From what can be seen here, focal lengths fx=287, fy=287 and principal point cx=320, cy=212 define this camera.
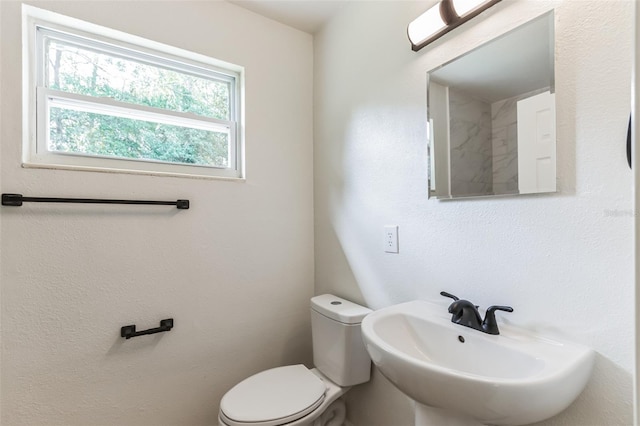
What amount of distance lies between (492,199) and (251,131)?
1267 millimetres

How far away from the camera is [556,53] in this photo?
792mm

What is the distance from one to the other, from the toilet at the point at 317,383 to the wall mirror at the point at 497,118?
0.75 meters

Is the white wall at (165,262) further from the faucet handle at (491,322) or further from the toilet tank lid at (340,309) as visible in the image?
the faucet handle at (491,322)

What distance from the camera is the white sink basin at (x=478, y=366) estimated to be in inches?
23.9

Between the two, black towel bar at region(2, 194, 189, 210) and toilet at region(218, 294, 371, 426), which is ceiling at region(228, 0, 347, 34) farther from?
toilet at region(218, 294, 371, 426)

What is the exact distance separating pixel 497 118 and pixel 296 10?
4.33 feet

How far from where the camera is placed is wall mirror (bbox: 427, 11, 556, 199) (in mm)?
819

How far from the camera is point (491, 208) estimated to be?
941 millimetres

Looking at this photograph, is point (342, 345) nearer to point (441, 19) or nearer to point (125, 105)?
point (441, 19)

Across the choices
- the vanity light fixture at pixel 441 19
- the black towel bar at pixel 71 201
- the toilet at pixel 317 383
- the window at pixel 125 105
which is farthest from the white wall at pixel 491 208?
the black towel bar at pixel 71 201

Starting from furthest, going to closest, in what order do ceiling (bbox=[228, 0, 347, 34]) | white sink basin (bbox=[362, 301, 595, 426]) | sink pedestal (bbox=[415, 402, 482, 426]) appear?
ceiling (bbox=[228, 0, 347, 34]) < sink pedestal (bbox=[415, 402, 482, 426]) < white sink basin (bbox=[362, 301, 595, 426])

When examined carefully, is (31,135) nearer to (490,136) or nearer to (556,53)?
(490,136)

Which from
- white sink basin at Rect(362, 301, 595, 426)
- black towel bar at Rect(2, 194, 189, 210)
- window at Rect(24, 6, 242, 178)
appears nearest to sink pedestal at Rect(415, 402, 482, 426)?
white sink basin at Rect(362, 301, 595, 426)

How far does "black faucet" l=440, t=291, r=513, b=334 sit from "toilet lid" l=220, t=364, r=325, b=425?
72cm
